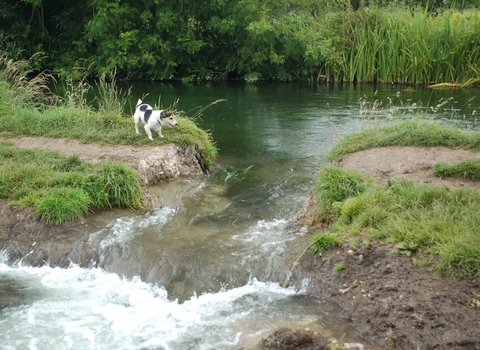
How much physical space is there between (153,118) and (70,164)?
175 centimetres

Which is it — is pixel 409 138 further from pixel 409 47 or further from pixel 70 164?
pixel 409 47

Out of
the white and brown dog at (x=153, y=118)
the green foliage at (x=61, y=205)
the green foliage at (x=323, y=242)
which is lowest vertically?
the green foliage at (x=323, y=242)

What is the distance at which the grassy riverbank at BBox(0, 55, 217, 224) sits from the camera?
7.24 meters

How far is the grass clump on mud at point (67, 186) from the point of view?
7113 millimetres

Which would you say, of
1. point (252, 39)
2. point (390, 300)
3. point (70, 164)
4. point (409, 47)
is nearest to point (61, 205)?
point (70, 164)

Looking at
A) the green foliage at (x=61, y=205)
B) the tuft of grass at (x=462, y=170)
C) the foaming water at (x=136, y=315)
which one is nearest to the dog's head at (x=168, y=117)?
the green foliage at (x=61, y=205)

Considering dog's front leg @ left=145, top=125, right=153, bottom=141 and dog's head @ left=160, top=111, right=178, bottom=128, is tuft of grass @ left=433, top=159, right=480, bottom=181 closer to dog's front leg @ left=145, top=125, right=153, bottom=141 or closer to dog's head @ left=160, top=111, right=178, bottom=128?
dog's head @ left=160, top=111, right=178, bottom=128

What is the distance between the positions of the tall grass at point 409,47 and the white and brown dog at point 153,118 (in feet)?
40.4

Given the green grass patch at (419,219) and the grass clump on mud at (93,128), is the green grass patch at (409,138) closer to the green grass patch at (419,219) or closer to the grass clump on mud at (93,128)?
the green grass patch at (419,219)

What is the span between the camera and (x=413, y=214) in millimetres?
5738

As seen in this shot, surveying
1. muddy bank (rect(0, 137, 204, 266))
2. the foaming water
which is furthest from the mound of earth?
muddy bank (rect(0, 137, 204, 266))

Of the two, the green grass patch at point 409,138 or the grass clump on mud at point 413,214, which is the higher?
the green grass patch at point 409,138

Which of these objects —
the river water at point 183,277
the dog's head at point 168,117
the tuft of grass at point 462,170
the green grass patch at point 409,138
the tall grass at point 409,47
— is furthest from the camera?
the tall grass at point 409,47

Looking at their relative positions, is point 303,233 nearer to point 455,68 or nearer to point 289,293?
point 289,293
